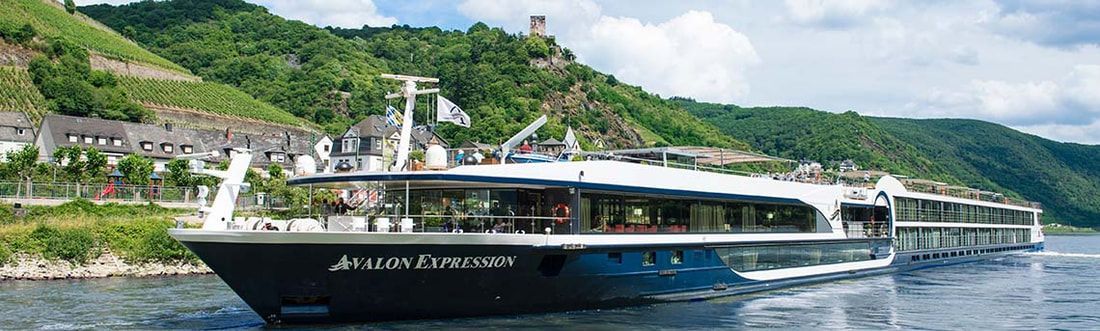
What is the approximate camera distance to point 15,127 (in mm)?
73812

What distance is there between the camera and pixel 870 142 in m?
161

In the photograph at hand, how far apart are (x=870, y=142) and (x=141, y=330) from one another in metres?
152

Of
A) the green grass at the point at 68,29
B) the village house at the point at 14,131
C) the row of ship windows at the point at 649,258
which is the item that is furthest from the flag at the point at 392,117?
the green grass at the point at 68,29

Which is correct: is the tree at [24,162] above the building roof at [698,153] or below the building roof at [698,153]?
above

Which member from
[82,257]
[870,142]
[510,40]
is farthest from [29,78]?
[870,142]

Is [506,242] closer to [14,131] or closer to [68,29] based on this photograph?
[14,131]

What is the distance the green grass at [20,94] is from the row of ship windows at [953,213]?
71.3 meters

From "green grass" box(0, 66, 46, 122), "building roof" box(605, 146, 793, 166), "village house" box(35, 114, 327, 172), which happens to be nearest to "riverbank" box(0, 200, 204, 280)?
"building roof" box(605, 146, 793, 166)

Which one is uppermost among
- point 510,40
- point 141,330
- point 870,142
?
point 510,40

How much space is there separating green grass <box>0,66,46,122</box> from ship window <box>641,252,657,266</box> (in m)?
72.8

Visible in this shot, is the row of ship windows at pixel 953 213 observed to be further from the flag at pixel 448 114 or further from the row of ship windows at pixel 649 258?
the flag at pixel 448 114

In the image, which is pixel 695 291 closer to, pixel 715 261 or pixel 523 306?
pixel 715 261

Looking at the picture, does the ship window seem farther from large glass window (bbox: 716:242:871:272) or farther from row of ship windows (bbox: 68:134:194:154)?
row of ship windows (bbox: 68:134:194:154)

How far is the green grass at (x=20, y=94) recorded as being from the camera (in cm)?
8450
